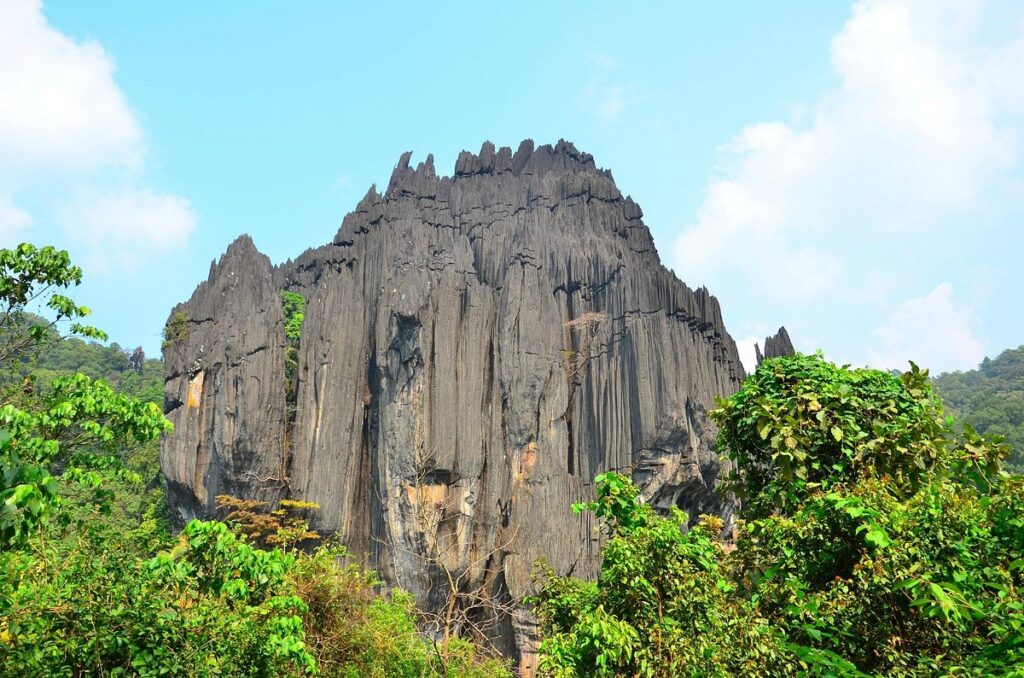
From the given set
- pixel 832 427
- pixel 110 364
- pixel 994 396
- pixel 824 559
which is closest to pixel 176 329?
pixel 832 427

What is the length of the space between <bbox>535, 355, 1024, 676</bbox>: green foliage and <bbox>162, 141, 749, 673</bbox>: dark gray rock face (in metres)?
13.6

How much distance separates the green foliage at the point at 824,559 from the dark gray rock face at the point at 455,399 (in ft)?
44.8

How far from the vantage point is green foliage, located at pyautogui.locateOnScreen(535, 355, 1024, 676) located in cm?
469

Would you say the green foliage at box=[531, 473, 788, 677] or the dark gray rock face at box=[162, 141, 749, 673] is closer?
the green foliage at box=[531, 473, 788, 677]

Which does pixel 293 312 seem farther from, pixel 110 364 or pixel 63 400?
pixel 110 364

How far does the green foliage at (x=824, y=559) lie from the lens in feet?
15.4

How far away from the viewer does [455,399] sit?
22203mm

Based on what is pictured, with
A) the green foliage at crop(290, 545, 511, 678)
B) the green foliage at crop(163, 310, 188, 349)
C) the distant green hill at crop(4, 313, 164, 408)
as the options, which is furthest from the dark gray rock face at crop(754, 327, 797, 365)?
the distant green hill at crop(4, 313, 164, 408)

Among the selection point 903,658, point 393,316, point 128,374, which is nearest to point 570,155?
point 393,316

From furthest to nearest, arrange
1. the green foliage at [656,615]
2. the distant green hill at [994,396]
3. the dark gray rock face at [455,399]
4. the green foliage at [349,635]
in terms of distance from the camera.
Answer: the distant green hill at [994,396], the dark gray rock face at [455,399], the green foliage at [349,635], the green foliage at [656,615]

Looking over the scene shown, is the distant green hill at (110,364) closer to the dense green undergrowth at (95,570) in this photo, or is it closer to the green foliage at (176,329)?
the green foliage at (176,329)

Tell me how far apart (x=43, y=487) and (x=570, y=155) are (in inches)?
1260

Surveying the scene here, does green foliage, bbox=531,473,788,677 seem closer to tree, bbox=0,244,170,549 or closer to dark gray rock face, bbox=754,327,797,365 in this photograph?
tree, bbox=0,244,170,549

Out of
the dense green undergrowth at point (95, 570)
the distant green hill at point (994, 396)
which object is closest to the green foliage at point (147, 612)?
the dense green undergrowth at point (95, 570)
